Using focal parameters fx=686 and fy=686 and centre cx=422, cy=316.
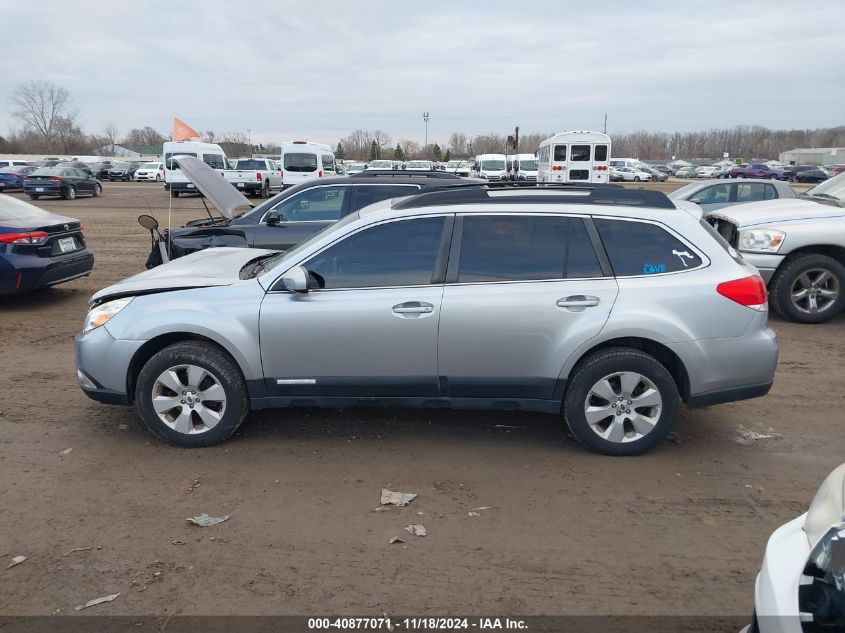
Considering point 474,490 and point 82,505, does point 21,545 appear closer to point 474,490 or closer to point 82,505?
point 82,505

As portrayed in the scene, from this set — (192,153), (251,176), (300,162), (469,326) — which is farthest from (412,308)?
(192,153)

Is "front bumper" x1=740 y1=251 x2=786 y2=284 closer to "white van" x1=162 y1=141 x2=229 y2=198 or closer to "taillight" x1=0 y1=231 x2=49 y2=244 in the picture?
"taillight" x1=0 y1=231 x2=49 y2=244

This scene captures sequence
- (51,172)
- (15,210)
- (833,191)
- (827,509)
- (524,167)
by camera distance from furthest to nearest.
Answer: (524,167), (51,172), (833,191), (15,210), (827,509)

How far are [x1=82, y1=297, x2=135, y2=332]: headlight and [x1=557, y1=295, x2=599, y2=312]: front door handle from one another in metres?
2.99

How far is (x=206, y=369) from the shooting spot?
4.65 m

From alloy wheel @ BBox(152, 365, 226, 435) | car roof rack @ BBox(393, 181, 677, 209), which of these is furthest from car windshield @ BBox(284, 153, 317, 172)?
alloy wheel @ BBox(152, 365, 226, 435)

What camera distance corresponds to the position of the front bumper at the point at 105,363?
15.4ft

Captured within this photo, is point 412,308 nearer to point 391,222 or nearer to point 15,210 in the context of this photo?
point 391,222

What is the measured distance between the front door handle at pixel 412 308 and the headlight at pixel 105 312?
1.90m

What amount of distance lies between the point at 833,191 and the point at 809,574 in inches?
350

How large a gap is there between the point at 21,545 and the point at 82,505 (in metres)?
0.44

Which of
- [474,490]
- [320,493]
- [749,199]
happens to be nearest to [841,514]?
[474,490]

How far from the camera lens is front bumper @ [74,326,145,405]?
4703mm

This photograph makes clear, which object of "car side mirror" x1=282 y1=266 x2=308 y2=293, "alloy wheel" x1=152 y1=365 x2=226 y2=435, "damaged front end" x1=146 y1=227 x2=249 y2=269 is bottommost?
"alloy wheel" x1=152 y1=365 x2=226 y2=435
